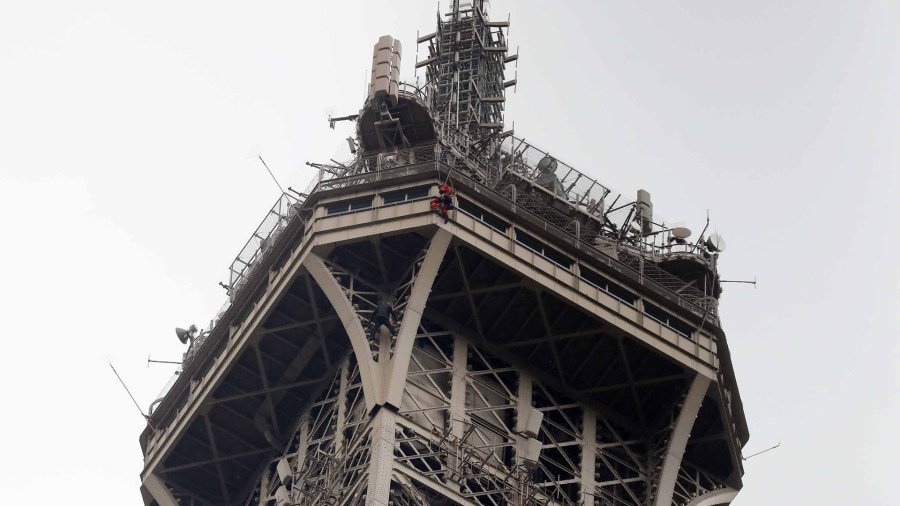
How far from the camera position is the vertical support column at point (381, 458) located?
65.5m

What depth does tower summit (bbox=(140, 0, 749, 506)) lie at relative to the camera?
70.9 meters

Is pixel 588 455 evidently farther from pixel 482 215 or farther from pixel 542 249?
pixel 482 215

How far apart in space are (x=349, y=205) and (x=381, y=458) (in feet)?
37.3

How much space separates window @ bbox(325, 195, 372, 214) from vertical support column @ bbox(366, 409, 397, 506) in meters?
9.07

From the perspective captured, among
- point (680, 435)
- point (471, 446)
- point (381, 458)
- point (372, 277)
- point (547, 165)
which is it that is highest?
point (547, 165)

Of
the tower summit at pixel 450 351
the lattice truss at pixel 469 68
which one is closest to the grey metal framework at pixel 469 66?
the lattice truss at pixel 469 68

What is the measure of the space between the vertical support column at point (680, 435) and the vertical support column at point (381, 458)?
1068 cm

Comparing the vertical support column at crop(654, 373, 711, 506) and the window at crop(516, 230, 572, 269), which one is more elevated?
the window at crop(516, 230, 572, 269)

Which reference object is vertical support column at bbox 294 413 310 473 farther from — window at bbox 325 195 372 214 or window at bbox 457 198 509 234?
window at bbox 457 198 509 234

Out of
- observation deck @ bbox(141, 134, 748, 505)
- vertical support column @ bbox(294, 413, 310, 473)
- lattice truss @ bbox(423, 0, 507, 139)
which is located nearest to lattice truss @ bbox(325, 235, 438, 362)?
observation deck @ bbox(141, 134, 748, 505)

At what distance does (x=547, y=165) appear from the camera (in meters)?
83.1

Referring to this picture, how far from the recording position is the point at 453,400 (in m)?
72.5

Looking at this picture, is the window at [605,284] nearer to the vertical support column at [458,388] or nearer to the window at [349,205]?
the vertical support column at [458,388]

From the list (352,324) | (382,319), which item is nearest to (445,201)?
(382,319)
